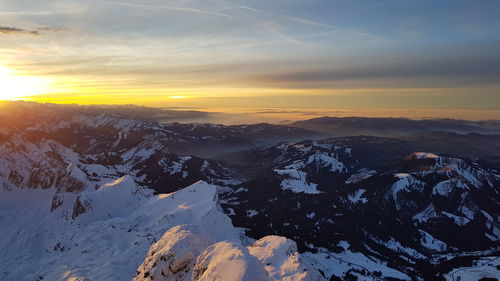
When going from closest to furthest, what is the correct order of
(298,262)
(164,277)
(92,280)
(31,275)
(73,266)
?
1. (164,277)
2. (298,262)
3. (92,280)
4. (73,266)
5. (31,275)

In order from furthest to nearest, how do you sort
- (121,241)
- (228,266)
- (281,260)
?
(121,241) < (281,260) < (228,266)

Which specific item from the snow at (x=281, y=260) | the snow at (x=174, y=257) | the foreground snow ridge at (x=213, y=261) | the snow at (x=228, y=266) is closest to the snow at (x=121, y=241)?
the snow at (x=281, y=260)

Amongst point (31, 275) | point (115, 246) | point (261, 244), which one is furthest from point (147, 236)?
point (261, 244)

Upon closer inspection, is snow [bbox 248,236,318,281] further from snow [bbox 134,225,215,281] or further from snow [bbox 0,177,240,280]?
snow [bbox 0,177,240,280]

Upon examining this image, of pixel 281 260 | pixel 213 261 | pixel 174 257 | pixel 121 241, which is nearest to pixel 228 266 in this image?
pixel 213 261

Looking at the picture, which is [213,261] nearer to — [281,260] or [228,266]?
[228,266]

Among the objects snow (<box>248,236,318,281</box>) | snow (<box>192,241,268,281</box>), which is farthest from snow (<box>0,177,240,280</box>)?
snow (<box>192,241,268,281</box>)

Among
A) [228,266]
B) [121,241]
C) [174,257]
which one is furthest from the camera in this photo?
[121,241]

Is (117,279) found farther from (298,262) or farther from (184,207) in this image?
(298,262)
